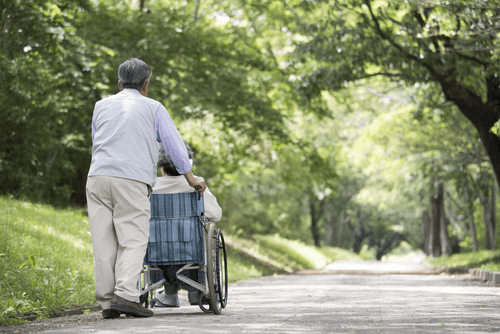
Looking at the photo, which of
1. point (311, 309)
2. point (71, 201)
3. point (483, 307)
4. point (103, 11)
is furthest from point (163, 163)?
point (103, 11)

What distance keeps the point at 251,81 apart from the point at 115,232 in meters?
16.1

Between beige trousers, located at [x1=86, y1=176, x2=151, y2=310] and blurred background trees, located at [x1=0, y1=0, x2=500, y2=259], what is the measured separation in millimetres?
6161

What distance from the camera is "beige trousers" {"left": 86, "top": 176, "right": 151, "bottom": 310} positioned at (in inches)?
208

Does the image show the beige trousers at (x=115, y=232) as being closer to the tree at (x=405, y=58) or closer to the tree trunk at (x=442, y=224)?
the tree at (x=405, y=58)

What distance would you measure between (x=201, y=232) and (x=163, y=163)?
816mm

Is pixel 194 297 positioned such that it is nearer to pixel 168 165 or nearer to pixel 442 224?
pixel 168 165

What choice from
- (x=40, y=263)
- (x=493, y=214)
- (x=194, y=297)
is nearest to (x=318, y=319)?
(x=194, y=297)

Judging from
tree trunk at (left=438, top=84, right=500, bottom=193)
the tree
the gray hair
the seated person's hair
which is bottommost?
the seated person's hair

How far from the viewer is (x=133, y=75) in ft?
18.9

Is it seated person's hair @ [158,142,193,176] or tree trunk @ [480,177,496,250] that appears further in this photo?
tree trunk @ [480,177,496,250]

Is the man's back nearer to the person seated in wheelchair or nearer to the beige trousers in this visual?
the beige trousers

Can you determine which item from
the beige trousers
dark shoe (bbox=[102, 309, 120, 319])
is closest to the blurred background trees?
the beige trousers

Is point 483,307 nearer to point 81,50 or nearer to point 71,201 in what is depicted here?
point 81,50

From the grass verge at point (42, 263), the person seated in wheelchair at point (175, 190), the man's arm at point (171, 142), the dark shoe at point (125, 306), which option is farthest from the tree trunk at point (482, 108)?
the dark shoe at point (125, 306)
